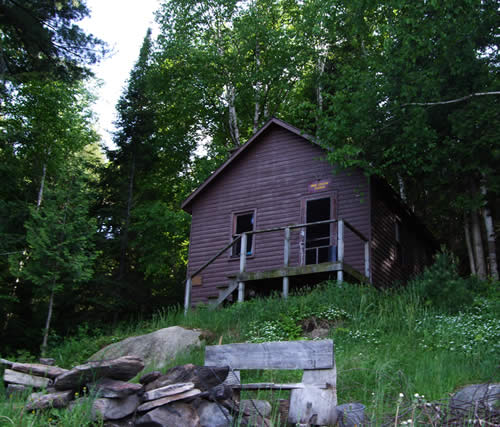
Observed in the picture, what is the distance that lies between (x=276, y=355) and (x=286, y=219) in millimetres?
12271

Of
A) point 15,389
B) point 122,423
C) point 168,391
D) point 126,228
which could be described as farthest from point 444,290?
point 126,228

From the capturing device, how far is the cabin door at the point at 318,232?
717 inches

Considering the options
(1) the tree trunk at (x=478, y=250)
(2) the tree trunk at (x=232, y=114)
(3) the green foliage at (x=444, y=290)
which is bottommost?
(3) the green foliage at (x=444, y=290)

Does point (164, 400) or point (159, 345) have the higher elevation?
point (159, 345)

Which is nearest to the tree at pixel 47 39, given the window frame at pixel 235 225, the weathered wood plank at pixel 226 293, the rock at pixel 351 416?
the window frame at pixel 235 225

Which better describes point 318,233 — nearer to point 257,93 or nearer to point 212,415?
point 257,93

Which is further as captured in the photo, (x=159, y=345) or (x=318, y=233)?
(x=318, y=233)

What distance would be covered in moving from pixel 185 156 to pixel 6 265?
42.0 feet

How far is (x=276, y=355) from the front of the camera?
7000mm

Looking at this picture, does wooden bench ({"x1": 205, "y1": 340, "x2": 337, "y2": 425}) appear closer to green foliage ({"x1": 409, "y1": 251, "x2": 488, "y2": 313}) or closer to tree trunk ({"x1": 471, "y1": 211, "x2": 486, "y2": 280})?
green foliage ({"x1": 409, "y1": 251, "x2": 488, "y2": 313})

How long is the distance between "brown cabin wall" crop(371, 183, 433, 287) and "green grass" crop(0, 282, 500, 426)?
11.9 feet

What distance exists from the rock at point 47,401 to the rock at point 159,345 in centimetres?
559

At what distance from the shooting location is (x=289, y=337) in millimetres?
12250

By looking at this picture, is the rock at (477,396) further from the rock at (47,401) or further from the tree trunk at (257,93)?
the tree trunk at (257,93)
